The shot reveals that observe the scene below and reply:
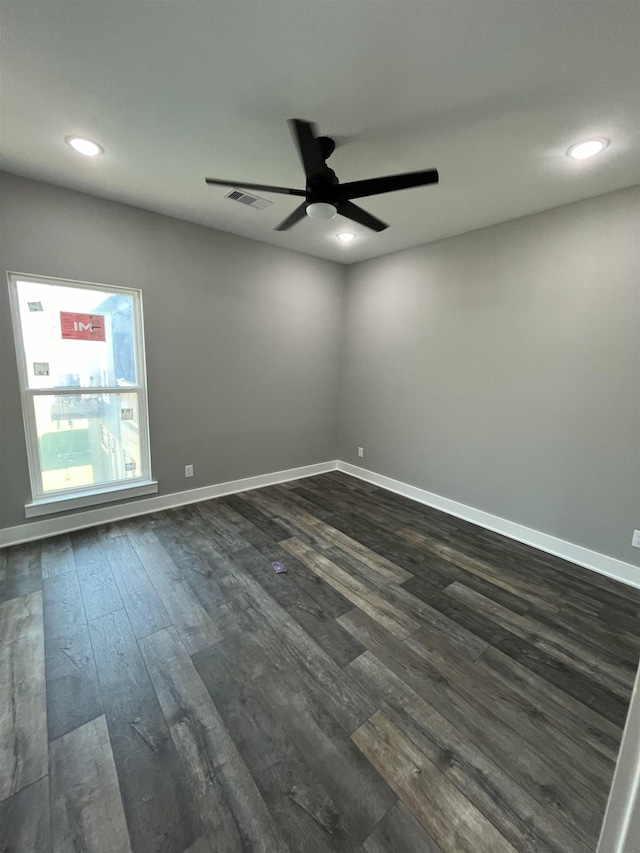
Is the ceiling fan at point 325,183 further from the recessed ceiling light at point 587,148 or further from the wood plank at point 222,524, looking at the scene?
the wood plank at point 222,524

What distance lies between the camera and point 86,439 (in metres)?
2.98

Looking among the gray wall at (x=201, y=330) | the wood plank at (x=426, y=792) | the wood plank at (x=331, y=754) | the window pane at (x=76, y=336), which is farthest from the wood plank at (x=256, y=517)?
the wood plank at (x=426, y=792)

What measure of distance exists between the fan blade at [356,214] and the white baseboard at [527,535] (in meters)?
2.64

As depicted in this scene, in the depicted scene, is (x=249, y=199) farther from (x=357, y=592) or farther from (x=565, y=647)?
(x=565, y=647)

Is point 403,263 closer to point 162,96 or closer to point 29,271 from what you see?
point 162,96

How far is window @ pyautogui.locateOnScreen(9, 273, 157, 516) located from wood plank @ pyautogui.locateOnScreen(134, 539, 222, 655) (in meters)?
0.84

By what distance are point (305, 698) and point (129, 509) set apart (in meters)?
2.41

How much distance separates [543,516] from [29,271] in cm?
446

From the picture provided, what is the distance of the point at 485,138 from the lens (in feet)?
6.14

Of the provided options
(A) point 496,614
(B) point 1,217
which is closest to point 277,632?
(A) point 496,614

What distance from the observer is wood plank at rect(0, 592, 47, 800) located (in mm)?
1238

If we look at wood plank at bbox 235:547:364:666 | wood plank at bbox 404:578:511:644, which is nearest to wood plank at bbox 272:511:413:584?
wood plank at bbox 404:578:511:644

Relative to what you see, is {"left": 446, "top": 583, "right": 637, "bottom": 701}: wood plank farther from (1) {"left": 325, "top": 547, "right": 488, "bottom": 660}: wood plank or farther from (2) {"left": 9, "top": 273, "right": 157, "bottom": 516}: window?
(2) {"left": 9, "top": 273, "right": 157, "bottom": 516}: window

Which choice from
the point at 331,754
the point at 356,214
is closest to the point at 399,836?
the point at 331,754
